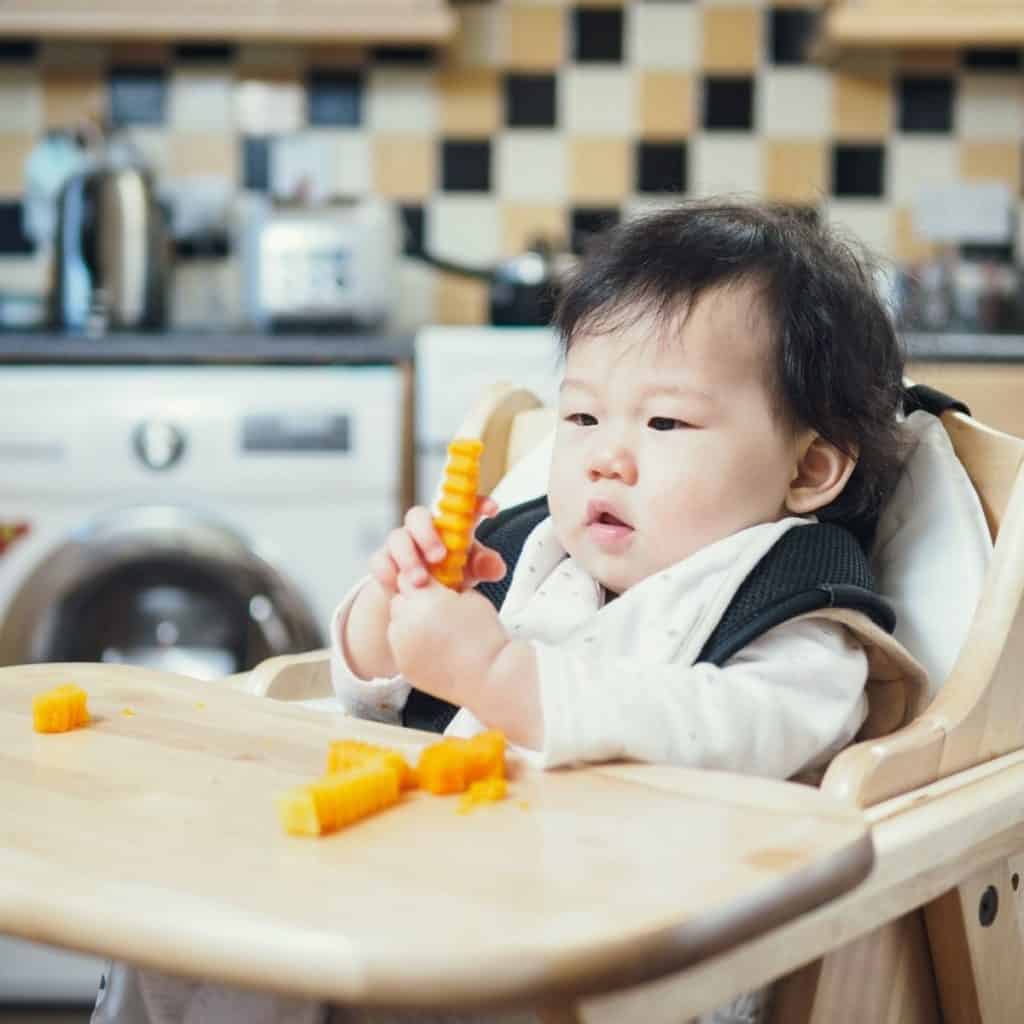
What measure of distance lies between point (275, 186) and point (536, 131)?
0.50 metres

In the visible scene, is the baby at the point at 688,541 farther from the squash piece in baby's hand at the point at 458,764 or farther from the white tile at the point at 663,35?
the white tile at the point at 663,35

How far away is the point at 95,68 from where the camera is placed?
9.64 feet

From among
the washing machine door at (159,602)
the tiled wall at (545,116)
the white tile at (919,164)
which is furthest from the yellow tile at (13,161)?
the white tile at (919,164)

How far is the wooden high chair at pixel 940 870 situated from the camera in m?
0.78

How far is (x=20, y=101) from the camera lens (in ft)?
9.67

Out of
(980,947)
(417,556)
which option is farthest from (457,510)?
(980,947)

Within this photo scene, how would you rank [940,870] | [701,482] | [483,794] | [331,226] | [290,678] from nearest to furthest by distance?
[483,794] → [940,870] → [701,482] → [290,678] → [331,226]

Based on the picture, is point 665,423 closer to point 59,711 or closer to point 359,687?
point 359,687

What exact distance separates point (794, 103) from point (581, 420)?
2.08 metres

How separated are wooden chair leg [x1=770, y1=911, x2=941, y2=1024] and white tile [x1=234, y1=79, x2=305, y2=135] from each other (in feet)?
7.68

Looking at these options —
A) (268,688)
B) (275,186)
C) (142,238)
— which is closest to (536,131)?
(275,186)

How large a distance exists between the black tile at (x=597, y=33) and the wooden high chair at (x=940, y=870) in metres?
2.13

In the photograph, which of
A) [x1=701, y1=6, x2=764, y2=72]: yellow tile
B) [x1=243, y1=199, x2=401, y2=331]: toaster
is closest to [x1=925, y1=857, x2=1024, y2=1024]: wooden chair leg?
[x1=243, y1=199, x2=401, y2=331]: toaster

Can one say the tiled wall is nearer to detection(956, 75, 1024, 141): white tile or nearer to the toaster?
detection(956, 75, 1024, 141): white tile
